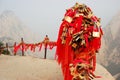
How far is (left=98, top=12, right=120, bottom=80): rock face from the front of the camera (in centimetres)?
4067

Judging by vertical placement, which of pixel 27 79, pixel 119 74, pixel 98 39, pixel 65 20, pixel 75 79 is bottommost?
pixel 119 74

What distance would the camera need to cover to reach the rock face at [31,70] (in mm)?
9453

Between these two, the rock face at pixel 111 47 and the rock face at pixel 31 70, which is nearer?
the rock face at pixel 31 70

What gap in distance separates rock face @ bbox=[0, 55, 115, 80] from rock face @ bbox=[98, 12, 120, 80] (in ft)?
92.1

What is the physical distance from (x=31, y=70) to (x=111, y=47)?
3453 centimetres

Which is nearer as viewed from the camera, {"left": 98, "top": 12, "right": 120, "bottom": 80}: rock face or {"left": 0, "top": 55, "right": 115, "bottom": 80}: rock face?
{"left": 0, "top": 55, "right": 115, "bottom": 80}: rock face

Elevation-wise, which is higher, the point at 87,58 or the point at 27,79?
the point at 87,58

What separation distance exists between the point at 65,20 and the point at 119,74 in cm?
2845

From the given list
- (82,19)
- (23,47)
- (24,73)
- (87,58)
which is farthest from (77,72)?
(23,47)

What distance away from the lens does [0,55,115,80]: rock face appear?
9453 millimetres

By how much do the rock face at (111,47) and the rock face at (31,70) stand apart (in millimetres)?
28063

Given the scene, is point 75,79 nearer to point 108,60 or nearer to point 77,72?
point 77,72

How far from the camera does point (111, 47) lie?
43.8 meters

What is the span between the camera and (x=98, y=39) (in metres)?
6.68
